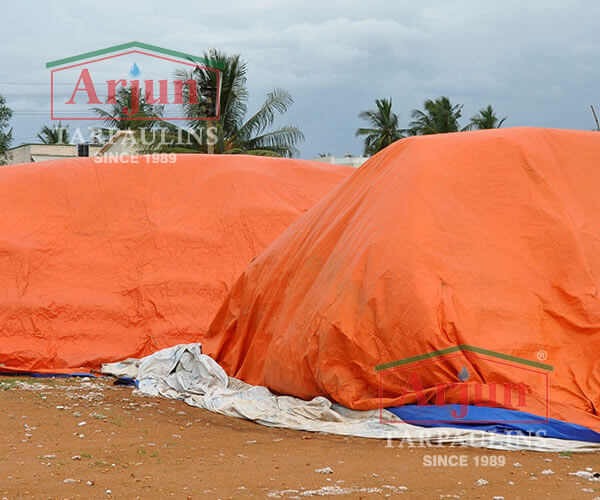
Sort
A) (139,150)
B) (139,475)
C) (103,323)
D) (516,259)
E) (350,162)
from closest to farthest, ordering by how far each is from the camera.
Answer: (139,475)
(516,259)
(103,323)
(139,150)
(350,162)

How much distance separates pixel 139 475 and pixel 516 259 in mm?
3266

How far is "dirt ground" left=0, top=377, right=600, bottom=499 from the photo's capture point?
13.9ft

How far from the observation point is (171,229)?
10.4 meters

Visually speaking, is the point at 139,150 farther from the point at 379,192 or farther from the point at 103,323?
the point at 379,192

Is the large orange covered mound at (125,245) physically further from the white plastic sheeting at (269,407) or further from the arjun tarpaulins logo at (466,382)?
the arjun tarpaulins logo at (466,382)

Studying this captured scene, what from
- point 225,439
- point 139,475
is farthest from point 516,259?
point 139,475

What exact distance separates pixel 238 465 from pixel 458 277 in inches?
86.3

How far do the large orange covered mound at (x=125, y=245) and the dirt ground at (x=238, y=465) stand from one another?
120 inches

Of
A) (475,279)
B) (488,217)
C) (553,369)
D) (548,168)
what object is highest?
(548,168)

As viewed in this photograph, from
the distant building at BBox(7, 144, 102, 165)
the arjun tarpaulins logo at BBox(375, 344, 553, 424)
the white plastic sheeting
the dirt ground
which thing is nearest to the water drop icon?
the arjun tarpaulins logo at BBox(375, 344, 553, 424)

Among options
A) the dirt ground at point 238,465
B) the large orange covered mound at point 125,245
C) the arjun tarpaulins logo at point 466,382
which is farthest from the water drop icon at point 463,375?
the large orange covered mound at point 125,245

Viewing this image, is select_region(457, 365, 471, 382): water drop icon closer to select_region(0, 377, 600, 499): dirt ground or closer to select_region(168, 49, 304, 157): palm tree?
select_region(0, 377, 600, 499): dirt ground

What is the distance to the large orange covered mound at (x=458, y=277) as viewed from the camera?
5637 millimetres

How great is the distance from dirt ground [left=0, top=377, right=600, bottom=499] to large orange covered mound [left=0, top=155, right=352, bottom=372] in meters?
3.06
